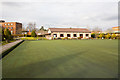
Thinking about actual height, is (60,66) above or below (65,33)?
below

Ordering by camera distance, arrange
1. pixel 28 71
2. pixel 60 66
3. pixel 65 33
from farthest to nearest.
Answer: pixel 65 33
pixel 60 66
pixel 28 71

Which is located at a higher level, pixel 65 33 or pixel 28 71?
pixel 65 33

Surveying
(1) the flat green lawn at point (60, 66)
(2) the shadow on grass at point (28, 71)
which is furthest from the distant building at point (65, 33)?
(2) the shadow on grass at point (28, 71)

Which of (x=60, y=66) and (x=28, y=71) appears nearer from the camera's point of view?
(x=28, y=71)

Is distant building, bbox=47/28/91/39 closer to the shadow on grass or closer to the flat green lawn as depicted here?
the flat green lawn

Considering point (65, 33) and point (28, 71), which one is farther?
point (65, 33)

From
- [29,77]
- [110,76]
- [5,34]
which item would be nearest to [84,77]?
[110,76]

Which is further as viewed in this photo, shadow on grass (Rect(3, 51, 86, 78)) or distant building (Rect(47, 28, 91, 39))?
distant building (Rect(47, 28, 91, 39))

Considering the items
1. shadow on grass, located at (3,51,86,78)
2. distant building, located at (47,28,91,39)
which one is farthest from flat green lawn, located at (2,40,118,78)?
distant building, located at (47,28,91,39)

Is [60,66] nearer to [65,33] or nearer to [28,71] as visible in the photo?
[28,71]

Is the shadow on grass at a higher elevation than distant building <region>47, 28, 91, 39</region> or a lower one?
lower

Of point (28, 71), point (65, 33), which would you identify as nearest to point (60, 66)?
point (28, 71)

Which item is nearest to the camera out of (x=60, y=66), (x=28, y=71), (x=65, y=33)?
(x=28, y=71)

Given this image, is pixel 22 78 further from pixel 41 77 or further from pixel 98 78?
pixel 98 78
